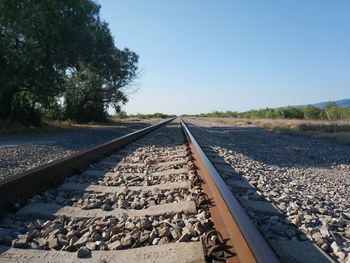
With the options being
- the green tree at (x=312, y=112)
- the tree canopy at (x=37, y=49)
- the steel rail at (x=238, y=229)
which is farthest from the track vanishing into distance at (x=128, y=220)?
the green tree at (x=312, y=112)

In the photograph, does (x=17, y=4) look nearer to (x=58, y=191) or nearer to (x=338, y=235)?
(x=58, y=191)

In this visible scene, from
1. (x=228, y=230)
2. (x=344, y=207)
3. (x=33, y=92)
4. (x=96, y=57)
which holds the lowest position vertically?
(x=344, y=207)

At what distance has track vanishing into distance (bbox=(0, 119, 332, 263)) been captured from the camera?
2732 millimetres

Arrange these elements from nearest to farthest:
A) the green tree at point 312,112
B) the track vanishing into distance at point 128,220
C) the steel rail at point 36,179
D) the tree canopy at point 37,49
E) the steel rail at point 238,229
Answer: the steel rail at point 238,229
the track vanishing into distance at point 128,220
the steel rail at point 36,179
the tree canopy at point 37,49
the green tree at point 312,112

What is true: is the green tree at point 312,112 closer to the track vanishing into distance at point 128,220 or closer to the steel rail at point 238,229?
the track vanishing into distance at point 128,220

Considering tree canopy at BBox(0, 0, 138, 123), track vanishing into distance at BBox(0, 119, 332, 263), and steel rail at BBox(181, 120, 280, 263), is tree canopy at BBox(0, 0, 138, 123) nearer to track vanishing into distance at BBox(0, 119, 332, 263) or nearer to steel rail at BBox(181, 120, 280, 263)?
track vanishing into distance at BBox(0, 119, 332, 263)

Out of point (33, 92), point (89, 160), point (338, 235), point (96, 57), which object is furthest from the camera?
point (96, 57)

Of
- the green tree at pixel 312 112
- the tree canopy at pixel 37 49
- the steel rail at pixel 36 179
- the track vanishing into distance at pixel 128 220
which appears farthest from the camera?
the green tree at pixel 312 112

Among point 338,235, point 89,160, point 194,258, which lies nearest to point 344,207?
point 338,235

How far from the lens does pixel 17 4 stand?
1723 centimetres

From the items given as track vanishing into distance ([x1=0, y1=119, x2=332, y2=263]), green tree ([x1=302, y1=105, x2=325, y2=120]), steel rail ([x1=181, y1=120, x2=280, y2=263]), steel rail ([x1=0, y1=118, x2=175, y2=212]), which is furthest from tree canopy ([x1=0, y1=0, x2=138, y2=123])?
green tree ([x1=302, y1=105, x2=325, y2=120])

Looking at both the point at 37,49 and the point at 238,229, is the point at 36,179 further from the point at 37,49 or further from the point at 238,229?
the point at 37,49

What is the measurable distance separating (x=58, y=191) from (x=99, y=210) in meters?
1.11

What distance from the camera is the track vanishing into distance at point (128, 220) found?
2.73m
